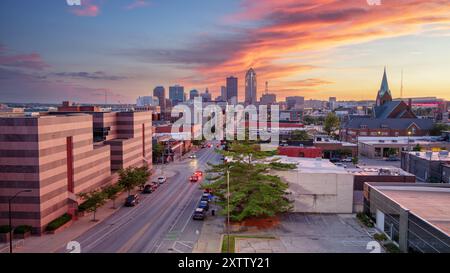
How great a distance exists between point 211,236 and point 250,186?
3.59 meters

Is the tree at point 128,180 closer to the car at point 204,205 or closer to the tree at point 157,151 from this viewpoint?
the car at point 204,205

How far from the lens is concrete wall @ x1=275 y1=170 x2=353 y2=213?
72.1 feet

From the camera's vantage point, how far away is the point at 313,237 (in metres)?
17.3

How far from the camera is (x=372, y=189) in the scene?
20.1 meters

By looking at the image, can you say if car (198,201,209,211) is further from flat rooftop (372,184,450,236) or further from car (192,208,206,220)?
flat rooftop (372,184,450,236)

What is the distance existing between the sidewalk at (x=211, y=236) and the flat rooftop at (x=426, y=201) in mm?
8936

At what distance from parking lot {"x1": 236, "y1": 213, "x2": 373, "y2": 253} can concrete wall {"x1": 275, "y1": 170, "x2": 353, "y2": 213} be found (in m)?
0.62

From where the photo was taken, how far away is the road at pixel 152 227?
16.2 metres

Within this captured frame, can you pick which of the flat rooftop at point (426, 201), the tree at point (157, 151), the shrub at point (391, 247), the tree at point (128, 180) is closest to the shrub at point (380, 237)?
the shrub at point (391, 247)

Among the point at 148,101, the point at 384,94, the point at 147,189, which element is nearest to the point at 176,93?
the point at 148,101

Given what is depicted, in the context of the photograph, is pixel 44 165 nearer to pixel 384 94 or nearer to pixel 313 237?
pixel 313 237
